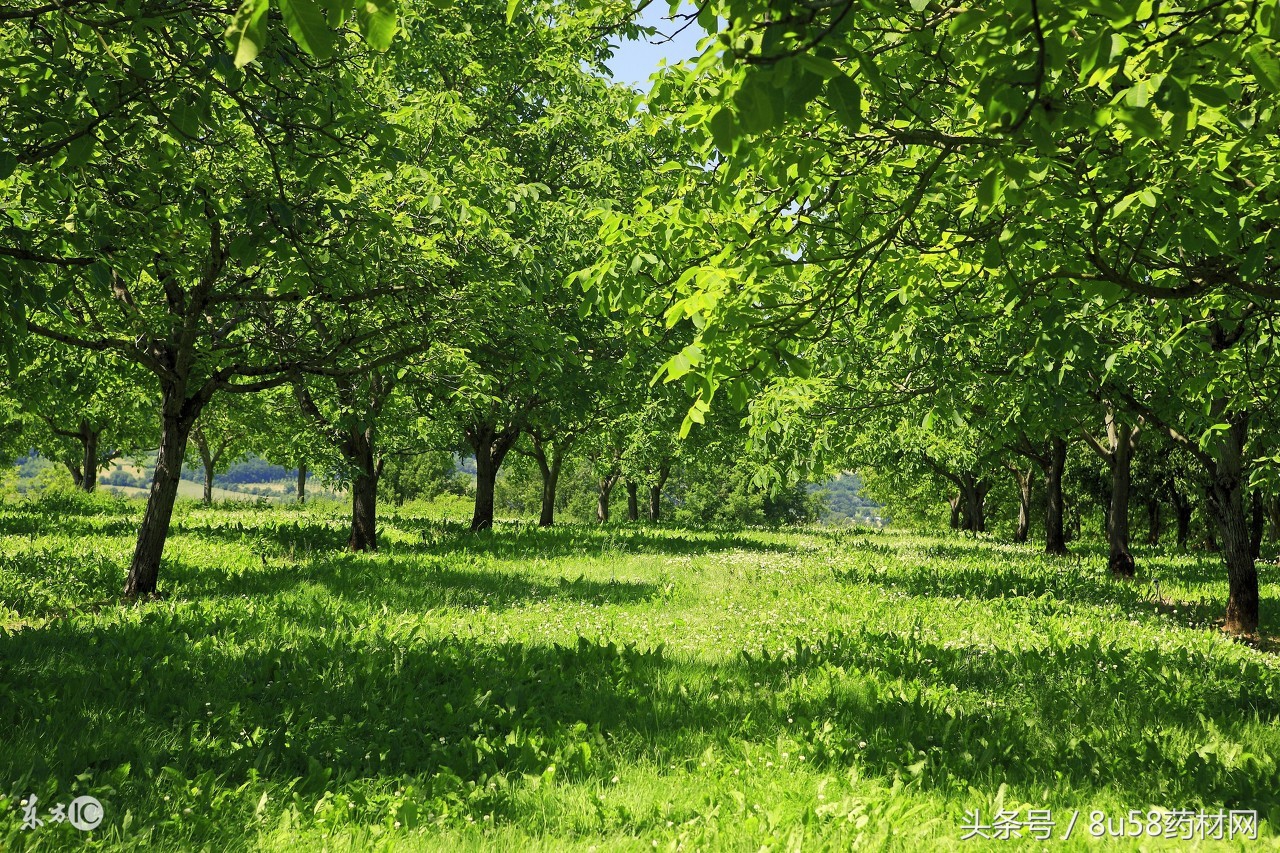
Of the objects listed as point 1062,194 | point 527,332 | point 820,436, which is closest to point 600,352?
point 820,436

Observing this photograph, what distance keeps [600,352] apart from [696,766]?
442 inches

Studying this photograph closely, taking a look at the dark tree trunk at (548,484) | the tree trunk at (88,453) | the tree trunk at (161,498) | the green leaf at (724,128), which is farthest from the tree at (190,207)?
the tree trunk at (88,453)

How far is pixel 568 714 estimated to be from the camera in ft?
20.1

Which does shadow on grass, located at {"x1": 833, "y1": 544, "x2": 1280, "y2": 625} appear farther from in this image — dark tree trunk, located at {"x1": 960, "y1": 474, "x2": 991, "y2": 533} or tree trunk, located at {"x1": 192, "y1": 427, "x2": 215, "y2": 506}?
tree trunk, located at {"x1": 192, "y1": 427, "x2": 215, "y2": 506}

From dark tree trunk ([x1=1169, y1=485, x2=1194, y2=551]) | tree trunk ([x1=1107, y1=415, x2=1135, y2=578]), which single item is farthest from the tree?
dark tree trunk ([x1=1169, y1=485, x2=1194, y2=551])

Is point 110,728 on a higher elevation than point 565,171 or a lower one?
lower

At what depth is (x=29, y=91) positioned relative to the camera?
592 centimetres

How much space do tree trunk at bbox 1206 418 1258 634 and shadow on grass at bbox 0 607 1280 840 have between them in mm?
4877

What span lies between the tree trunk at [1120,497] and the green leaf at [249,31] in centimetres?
1956

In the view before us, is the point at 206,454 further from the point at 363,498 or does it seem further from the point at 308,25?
the point at 308,25

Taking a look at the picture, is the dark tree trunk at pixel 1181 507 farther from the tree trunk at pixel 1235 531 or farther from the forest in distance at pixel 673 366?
the tree trunk at pixel 1235 531

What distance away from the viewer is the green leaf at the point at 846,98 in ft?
8.79

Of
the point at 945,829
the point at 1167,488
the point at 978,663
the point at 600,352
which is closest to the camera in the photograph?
the point at 945,829

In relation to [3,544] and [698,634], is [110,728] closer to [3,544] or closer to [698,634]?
[698,634]
